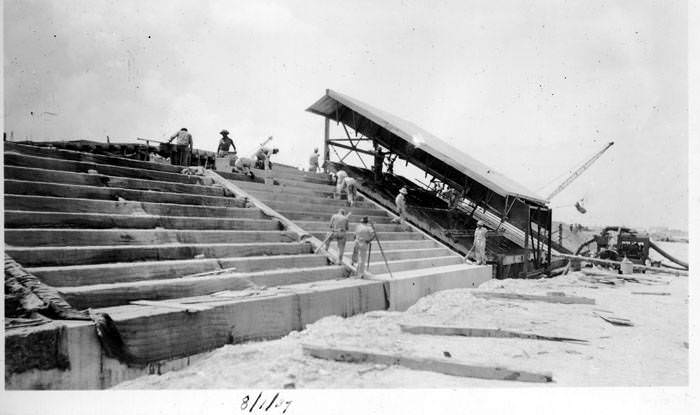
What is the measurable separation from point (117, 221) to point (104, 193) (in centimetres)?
119

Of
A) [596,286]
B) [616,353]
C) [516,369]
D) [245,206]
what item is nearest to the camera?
[516,369]

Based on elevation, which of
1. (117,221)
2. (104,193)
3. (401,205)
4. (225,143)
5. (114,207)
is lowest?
(117,221)

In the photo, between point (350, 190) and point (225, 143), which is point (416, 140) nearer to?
point (350, 190)

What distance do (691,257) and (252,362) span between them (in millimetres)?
6436

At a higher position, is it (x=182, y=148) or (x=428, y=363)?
(x=182, y=148)

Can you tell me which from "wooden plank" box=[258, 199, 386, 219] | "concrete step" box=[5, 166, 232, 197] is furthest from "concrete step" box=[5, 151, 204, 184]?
"wooden plank" box=[258, 199, 386, 219]

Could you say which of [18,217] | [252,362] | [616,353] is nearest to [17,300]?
[18,217]

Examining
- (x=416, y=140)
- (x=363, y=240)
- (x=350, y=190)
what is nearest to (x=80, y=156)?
(x=363, y=240)

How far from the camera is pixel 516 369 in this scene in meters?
5.21

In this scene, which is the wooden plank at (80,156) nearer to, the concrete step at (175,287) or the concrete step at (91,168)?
the concrete step at (91,168)

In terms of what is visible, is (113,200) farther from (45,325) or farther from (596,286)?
(596,286)

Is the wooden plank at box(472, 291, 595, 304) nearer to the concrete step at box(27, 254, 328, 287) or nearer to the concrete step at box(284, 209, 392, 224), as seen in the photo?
the concrete step at box(284, 209, 392, 224)

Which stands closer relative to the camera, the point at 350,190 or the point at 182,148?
the point at 182,148

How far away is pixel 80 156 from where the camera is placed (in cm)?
Answer: 995
